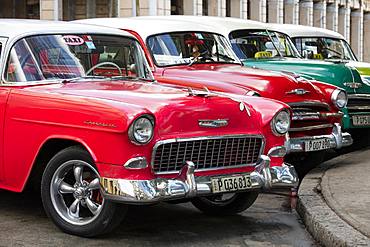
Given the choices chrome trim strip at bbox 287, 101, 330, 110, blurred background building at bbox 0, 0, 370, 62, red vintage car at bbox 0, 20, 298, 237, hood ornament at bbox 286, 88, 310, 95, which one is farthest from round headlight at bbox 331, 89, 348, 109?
blurred background building at bbox 0, 0, 370, 62

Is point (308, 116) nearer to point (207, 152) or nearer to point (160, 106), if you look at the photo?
point (207, 152)

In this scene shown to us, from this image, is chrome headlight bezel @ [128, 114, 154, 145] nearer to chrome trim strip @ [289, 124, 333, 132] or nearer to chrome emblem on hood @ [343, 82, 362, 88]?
chrome trim strip @ [289, 124, 333, 132]

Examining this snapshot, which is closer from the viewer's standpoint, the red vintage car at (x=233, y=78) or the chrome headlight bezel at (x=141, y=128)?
the chrome headlight bezel at (x=141, y=128)

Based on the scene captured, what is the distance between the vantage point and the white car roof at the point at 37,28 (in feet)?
23.7

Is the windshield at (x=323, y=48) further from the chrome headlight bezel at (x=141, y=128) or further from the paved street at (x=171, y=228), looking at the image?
the chrome headlight bezel at (x=141, y=128)

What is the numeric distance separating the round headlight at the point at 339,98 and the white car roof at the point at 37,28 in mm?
3293

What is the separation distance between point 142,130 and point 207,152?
2.17 feet

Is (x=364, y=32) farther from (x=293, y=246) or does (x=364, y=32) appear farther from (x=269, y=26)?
(x=293, y=246)

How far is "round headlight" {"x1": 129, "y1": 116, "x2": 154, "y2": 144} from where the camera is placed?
19.2ft

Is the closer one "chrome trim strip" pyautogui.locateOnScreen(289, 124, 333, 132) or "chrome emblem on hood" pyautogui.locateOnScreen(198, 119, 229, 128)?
"chrome emblem on hood" pyautogui.locateOnScreen(198, 119, 229, 128)

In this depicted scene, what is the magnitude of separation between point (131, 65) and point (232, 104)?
178 centimetres

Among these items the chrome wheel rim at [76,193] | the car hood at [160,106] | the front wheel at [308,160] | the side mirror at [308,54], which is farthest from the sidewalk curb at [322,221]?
the side mirror at [308,54]

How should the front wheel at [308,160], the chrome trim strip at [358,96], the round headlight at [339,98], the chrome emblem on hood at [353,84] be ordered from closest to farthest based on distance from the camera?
the round headlight at [339,98]
the front wheel at [308,160]
the chrome emblem on hood at [353,84]
the chrome trim strip at [358,96]

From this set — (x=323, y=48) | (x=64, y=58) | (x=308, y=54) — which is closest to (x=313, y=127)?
(x=64, y=58)
